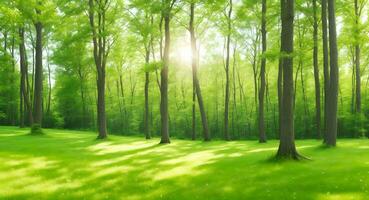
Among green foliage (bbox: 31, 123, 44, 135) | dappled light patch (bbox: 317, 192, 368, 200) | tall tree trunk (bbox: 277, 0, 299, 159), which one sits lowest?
dappled light patch (bbox: 317, 192, 368, 200)

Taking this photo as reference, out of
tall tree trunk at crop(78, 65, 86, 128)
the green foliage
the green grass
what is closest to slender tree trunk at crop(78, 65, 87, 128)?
tall tree trunk at crop(78, 65, 86, 128)

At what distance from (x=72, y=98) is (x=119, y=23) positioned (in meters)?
25.5

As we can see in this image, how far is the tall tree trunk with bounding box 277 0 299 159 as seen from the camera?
14.1 meters

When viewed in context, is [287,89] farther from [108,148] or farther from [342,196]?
[108,148]

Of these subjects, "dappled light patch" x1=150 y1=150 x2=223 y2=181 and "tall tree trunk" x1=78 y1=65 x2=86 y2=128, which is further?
"tall tree trunk" x1=78 y1=65 x2=86 y2=128

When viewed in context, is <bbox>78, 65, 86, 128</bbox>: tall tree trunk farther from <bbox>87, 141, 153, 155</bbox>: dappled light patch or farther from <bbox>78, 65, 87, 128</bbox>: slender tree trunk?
<bbox>87, 141, 153, 155</bbox>: dappled light patch

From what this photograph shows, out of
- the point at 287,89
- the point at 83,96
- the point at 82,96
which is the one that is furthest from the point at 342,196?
the point at 83,96

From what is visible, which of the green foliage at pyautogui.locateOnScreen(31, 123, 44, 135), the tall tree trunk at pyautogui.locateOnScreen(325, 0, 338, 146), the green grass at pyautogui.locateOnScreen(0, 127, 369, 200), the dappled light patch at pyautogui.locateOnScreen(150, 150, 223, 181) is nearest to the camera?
the green grass at pyautogui.locateOnScreen(0, 127, 369, 200)

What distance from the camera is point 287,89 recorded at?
563 inches

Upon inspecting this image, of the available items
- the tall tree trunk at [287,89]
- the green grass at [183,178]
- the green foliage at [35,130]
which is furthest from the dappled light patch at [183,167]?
the green foliage at [35,130]

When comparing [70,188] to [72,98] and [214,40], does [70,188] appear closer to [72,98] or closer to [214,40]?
[214,40]

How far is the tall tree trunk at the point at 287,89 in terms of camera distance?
14109mm

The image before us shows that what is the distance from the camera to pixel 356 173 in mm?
11039

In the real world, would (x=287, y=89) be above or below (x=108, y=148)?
above
